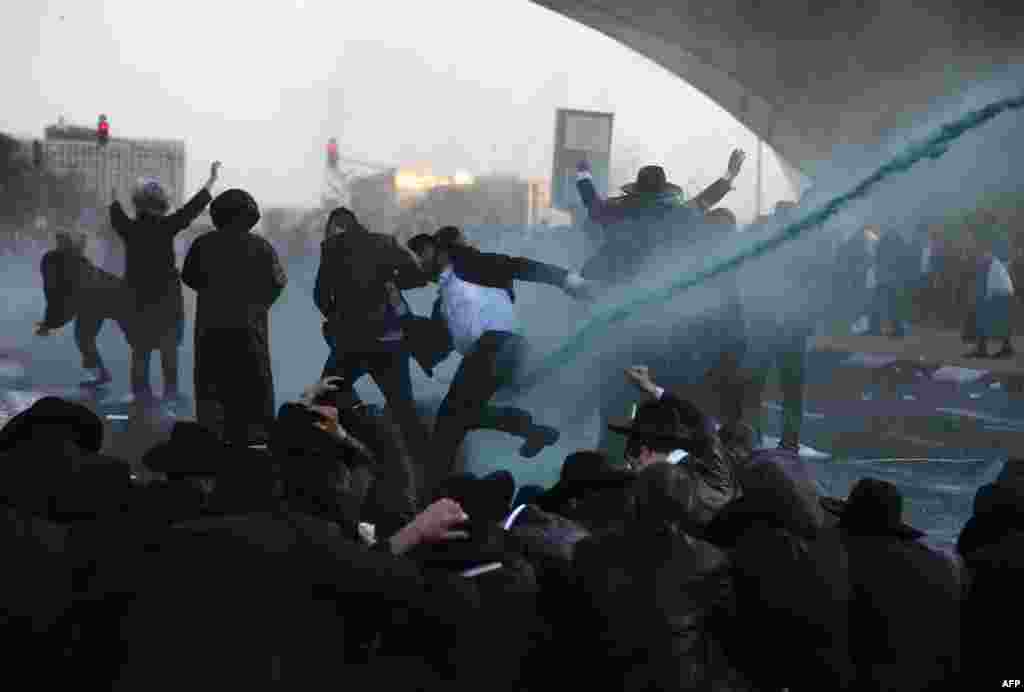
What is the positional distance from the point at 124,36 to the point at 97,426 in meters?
6.38

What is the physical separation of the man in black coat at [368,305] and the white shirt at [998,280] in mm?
4968

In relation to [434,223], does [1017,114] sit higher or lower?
higher

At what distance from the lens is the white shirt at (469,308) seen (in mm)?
9430

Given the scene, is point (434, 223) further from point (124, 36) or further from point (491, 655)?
point (491, 655)

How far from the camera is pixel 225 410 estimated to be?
29.9 ft

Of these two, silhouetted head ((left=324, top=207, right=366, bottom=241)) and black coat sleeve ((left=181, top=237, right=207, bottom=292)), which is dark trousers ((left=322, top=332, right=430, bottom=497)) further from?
black coat sleeve ((left=181, top=237, right=207, bottom=292))

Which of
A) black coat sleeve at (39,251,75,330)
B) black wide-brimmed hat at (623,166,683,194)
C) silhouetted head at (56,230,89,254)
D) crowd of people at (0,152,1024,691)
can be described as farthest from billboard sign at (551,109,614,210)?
crowd of people at (0,152,1024,691)

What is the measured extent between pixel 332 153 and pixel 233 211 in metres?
1.72

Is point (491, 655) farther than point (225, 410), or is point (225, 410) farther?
point (225, 410)

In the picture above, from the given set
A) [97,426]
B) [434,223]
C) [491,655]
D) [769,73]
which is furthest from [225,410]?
[769,73]

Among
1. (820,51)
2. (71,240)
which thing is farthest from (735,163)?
(71,240)

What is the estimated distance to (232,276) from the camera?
29.2 feet

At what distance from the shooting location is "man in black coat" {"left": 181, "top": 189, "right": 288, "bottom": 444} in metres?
8.85

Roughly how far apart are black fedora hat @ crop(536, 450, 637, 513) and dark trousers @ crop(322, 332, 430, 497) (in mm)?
4287
